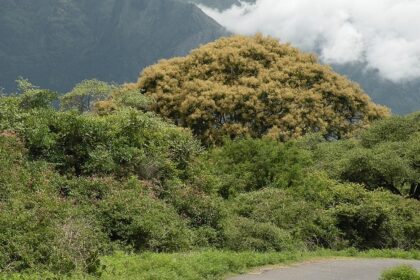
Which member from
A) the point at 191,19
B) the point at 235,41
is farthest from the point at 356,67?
the point at 235,41

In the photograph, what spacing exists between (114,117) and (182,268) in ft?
31.0

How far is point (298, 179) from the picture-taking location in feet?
69.3

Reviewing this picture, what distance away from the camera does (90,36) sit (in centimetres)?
9338

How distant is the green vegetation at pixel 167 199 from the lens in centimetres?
1070

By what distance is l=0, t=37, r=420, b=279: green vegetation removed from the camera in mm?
10703

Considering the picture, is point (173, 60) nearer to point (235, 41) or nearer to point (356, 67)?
point (235, 41)

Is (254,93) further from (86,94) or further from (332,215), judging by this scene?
(332,215)

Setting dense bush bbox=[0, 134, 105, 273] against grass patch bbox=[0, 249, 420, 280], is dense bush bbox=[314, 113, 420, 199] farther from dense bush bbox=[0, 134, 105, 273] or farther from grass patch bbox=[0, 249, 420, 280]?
dense bush bbox=[0, 134, 105, 273]

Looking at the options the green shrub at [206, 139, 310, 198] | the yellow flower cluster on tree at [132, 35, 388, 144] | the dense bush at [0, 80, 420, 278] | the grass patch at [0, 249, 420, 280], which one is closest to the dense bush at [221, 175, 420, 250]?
the dense bush at [0, 80, 420, 278]

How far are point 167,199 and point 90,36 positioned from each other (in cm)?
8138

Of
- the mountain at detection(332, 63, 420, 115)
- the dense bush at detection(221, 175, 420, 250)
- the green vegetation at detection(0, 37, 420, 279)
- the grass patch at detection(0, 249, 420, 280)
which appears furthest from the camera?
the mountain at detection(332, 63, 420, 115)

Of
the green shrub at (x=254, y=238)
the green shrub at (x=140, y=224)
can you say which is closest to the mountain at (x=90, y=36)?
the green shrub at (x=140, y=224)

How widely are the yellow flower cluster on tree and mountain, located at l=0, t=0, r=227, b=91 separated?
51.6 m

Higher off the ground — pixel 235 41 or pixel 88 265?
pixel 235 41
